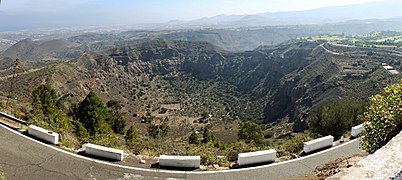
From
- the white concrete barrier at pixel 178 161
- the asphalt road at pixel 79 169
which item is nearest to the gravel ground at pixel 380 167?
the asphalt road at pixel 79 169

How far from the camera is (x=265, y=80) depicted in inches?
3819

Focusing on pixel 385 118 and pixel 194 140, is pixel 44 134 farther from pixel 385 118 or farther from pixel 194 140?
pixel 194 140

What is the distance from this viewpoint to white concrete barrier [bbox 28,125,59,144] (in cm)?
1080

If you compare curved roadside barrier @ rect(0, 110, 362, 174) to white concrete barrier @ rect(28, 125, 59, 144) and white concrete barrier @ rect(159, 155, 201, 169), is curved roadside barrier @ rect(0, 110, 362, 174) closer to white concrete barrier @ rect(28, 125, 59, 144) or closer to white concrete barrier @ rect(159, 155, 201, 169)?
white concrete barrier @ rect(159, 155, 201, 169)

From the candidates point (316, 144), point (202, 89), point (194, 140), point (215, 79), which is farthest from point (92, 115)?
point (215, 79)

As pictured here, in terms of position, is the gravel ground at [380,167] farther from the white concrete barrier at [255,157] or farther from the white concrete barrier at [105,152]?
the white concrete barrier at [105,152]

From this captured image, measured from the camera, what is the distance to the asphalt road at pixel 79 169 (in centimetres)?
891

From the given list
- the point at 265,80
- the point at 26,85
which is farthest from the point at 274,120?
the point at 26,85

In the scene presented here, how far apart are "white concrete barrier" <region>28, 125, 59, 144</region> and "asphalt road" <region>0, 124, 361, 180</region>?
374 mm

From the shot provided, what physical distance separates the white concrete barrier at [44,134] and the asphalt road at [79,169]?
0.37 metres

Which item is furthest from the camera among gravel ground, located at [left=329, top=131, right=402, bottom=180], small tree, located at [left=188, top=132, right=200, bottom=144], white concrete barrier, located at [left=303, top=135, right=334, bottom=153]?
small tree, located at [left=188, top=132, right=200, bottom=144]

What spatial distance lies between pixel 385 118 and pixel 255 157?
4.04 m

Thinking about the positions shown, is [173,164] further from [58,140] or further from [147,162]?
[58,140]

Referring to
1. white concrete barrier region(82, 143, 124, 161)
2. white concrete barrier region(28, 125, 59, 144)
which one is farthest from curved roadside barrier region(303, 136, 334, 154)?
white concrete barrier region(28, 125, 59, 144)
